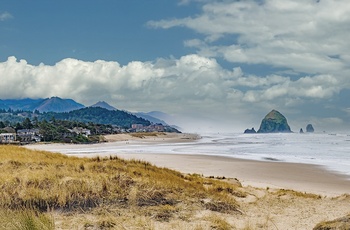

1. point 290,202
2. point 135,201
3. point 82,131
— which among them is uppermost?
point 82,131

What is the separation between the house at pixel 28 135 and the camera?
102325 mm

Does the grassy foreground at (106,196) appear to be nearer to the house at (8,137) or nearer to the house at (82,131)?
the house at (8,137)

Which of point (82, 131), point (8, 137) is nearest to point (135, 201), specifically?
point (8, 137)

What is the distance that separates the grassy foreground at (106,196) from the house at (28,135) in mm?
90843

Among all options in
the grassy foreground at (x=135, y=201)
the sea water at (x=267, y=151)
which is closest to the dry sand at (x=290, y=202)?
the grassy foreground at (x=135, y=201)

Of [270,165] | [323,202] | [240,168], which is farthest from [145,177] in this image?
[270,165]

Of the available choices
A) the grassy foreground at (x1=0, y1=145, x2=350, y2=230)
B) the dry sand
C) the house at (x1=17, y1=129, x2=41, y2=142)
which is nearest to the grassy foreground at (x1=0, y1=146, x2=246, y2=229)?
the grassy foreground at (x1=0, y1=145, x2=350, y2=230)

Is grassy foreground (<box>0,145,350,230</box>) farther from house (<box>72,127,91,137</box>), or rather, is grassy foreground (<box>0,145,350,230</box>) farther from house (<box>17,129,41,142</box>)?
house (<box>72,127,91,137</box>)

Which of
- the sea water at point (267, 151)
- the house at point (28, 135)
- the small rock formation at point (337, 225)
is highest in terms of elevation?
the house at point (28, 135)

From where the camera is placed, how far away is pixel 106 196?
1373 cm

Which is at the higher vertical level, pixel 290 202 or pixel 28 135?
pixel 28 135

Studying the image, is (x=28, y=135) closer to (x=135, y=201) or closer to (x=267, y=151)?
(x=267, y=151)

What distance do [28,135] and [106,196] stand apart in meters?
103

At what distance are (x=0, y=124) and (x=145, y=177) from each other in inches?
4927
